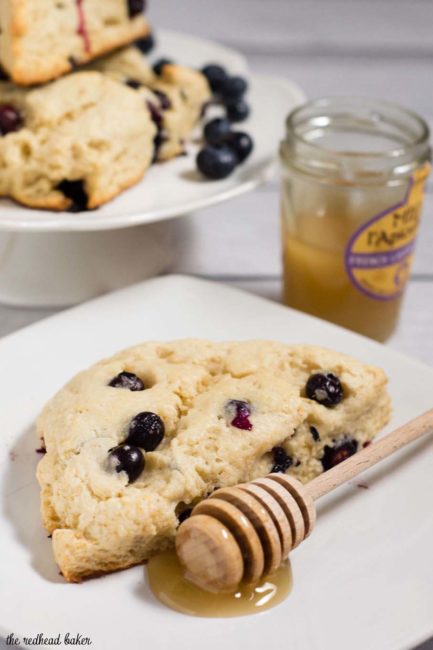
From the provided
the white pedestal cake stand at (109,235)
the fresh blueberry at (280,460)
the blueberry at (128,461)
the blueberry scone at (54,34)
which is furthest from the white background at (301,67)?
the blueberry at (128,461)

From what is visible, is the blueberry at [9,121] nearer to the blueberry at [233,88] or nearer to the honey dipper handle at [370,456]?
the blueberry at [233,88]

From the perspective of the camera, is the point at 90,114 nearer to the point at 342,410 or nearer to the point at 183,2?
the point at 342,410

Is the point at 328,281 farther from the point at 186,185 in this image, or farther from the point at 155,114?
the point at 155,114

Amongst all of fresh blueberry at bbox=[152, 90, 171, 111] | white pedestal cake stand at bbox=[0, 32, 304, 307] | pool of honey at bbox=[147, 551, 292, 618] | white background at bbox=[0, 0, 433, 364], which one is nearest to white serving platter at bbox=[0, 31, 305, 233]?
white pedestal cake stand at bbox=[0, 32, 304, 307]

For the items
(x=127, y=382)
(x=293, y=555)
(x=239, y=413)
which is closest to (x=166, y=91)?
(x=127, y=382)

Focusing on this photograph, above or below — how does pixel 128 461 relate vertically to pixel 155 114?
below

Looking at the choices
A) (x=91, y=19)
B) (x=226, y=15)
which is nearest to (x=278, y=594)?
(x=91, y=19)
